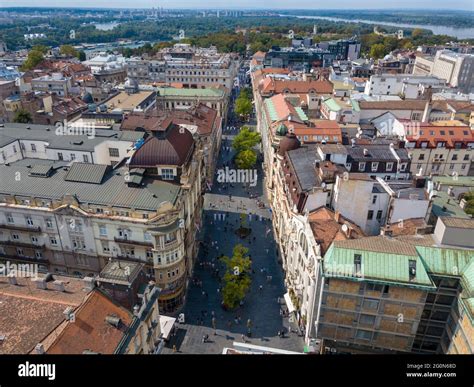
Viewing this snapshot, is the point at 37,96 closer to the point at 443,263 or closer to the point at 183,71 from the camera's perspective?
the point at 183,71

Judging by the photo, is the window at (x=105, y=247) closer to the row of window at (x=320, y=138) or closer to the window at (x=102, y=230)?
the window at (x=102, y=230)

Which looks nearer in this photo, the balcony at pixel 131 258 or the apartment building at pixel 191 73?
the balcony at pixel 131 258

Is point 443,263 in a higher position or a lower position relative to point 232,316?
higher

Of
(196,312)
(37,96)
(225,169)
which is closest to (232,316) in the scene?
(196,312)

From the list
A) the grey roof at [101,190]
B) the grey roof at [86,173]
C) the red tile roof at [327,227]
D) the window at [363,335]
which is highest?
the grey roof at [86,173]

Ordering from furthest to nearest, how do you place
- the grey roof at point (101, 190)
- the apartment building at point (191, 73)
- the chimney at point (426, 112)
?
1. the apartment building at point (191, 73)
2. the chimney at point (426, 112)
3. the grey roof at point (101, 190)

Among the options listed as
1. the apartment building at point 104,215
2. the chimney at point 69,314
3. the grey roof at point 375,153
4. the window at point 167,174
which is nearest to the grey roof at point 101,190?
the apartment building at point 104,215

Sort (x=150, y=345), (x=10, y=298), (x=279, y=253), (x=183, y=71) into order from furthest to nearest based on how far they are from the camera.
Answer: (x=183, y=71), (x=279, y=253), (x=150, y=345), (x=10, y=298)
